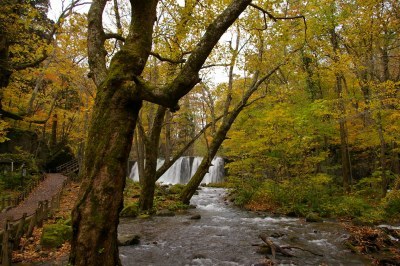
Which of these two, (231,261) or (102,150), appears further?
(231,261)

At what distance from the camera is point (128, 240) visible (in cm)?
929

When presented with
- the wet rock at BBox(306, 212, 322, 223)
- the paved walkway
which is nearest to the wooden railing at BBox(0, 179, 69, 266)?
the paved walkway

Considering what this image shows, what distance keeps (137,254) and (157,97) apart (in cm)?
550

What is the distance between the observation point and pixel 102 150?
4641mm

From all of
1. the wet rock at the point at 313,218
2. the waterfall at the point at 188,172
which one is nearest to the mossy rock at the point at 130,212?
the wet rock at the point at 313,218

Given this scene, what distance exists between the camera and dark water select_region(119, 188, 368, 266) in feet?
26.3

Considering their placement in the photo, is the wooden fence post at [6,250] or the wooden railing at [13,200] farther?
the wooden railing at [13,200]

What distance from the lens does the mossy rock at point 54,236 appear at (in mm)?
8438

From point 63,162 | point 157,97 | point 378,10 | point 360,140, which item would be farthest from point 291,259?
point 63,162

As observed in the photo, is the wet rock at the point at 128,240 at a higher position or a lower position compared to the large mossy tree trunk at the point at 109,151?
lower

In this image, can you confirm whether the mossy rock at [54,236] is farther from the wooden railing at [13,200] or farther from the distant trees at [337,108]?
the distant trees at [337,108]

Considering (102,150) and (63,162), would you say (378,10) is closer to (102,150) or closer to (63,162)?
(102,150)

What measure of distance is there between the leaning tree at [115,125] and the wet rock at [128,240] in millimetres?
4602

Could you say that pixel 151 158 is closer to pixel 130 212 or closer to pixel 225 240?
pixel 130 212
